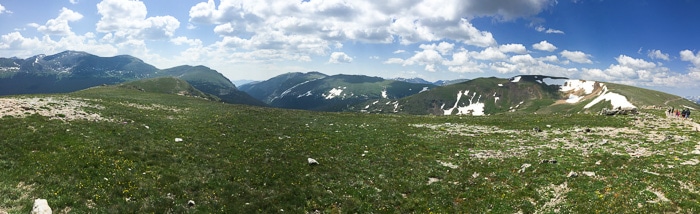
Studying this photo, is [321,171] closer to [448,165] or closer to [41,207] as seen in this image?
[448,165]

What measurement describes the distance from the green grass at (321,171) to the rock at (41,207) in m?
0.38

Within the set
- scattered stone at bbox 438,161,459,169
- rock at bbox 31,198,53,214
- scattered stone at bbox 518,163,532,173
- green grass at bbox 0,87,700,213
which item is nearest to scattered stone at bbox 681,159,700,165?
green grass at bbox 0,87,700,213

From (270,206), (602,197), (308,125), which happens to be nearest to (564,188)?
(602,197)

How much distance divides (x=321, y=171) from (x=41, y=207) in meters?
17.3

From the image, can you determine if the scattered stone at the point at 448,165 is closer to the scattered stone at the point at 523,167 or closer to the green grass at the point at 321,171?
the green grass at the point at 321,171

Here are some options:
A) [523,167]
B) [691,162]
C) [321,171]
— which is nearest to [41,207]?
[321,171]

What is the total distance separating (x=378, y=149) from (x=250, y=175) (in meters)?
14.6

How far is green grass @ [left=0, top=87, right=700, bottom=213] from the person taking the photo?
19781mm

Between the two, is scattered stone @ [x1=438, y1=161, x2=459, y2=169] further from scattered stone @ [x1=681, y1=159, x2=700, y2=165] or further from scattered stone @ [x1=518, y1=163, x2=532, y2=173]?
scattered stone @ [x1=681, y1=159, x2=700, y2=165]

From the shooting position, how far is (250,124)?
1842 inches

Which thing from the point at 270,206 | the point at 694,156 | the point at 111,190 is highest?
the point at 694,156

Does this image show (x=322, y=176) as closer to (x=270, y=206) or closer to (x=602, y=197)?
(x=270, y=206)

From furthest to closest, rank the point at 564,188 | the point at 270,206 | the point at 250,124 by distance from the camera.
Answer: the point at 250,124, the point at 564,188, the point at 270,206

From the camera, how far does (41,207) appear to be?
16922mm
